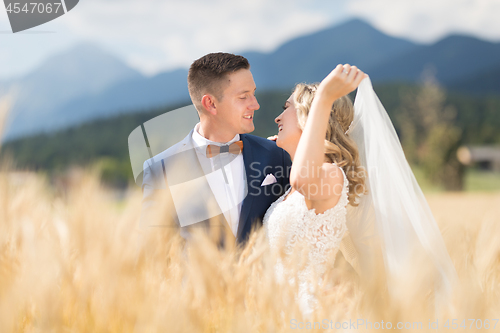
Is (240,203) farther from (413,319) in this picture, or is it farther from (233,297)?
(413,319)

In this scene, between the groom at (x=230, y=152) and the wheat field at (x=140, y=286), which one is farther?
the groom at (x=230, y=152)

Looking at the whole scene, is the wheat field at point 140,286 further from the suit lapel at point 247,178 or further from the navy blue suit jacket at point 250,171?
the suit lapel at point 247,178

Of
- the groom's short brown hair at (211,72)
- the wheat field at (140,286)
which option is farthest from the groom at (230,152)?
the wheat field at (140,286)

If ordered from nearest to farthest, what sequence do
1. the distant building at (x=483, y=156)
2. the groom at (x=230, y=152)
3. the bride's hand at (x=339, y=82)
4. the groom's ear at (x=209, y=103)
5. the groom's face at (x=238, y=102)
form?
1. the bride's hand at (x=339, y=82)
2. the groom at (x=230, y=152)
3. the groom's face at (x=238, y=102)
4. the groom's ear at (x=209, y=103)
5. the distant building at (x=483, y=156)

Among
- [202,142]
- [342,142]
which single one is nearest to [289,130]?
[342,142]

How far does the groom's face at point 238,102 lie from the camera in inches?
97.7

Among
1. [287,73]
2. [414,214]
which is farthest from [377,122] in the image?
[287,73]

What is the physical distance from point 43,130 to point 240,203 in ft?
170

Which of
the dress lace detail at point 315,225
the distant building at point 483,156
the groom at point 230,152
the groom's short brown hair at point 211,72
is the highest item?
the groom's short brown hair at point 211,72

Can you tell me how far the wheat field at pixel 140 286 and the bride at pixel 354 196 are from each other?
590 millimetres

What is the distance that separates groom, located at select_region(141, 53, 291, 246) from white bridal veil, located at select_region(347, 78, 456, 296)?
0.57m

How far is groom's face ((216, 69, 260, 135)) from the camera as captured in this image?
248cm

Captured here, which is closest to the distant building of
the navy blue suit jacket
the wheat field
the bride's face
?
the navy blue suit jacket

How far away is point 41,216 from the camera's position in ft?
4.14
